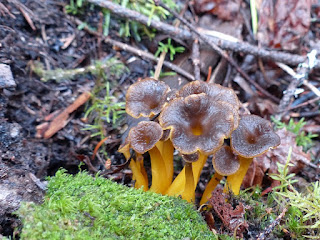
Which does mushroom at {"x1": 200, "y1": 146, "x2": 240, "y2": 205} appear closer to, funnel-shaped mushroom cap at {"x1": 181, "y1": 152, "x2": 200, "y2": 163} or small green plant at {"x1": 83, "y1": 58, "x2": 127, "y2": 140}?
funnel-shaped mushroom cap at {"x1": 181, "y1": 152, "x2": 200, "y2": 163}

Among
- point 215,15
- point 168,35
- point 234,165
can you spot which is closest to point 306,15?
point 215,15

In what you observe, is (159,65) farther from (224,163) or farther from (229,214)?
(229,214)

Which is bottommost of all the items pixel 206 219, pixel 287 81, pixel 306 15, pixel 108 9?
pixel 206 219

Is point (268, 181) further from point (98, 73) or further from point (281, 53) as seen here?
point (98, 73)

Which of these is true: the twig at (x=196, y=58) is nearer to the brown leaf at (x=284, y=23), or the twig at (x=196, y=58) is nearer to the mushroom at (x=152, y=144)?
the brown leaf at (x=284, y=23)

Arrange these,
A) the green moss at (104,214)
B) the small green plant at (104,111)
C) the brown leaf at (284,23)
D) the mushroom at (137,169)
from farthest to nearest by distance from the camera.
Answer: the brown leaf at (284,23) < the small green plant at (104,111) < the mushroom at (137,169) < the green moss at (104,214)

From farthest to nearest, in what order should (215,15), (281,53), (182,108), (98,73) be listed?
(215,15), (281,53), (98,73), (182,108)

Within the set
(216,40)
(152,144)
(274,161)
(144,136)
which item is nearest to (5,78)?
(144,136)

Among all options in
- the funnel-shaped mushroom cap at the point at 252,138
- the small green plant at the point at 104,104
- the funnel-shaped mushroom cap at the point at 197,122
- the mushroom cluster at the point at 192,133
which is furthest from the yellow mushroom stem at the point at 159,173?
the small green plant at the point at 104,104
